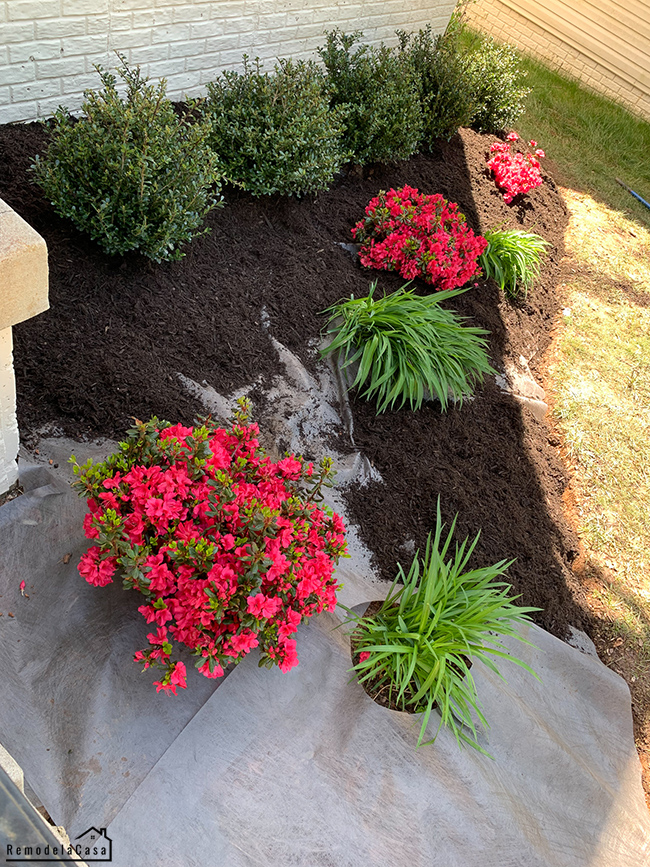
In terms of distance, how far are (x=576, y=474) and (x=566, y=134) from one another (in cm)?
467

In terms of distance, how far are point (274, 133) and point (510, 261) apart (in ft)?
5.49

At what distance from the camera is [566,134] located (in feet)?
22.7

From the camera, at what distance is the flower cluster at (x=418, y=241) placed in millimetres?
3686

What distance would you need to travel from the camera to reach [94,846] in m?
1.70

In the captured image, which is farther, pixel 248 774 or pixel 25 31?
pixel 25 31

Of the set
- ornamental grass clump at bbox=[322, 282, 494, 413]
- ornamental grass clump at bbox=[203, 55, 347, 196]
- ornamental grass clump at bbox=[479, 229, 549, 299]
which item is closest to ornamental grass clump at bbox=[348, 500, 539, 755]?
ornamental grass clump at bbox=[322, 282, 494, 413]

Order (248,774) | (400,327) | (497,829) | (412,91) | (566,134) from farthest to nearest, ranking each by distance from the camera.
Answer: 1. (566,134)
2. (412,91)
3. (400,327)
4. (497,829)
5. (248,774)

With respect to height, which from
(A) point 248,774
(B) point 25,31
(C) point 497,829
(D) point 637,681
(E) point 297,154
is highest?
(B) point 25,31

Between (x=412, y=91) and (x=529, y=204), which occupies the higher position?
(x=412, y=91)

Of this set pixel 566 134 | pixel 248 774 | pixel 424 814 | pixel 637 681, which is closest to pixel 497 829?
pixel 424 814

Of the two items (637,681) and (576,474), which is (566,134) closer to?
(576,474)

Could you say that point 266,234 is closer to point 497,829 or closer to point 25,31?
point 25,31

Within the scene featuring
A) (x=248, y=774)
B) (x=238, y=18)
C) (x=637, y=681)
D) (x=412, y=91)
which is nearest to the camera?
(x=248, y=774)

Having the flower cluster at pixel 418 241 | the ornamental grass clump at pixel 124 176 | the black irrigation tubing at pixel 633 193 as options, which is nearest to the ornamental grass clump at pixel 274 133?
the flower cluster at pixel 418 241
